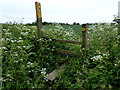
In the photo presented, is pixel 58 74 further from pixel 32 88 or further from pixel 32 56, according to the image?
pixel 32 56

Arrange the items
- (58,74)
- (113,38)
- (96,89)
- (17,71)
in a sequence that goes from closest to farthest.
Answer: (96,89), (17,71), (58,74), (113,38)

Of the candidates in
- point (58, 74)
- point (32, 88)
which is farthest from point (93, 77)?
point (32, 88)

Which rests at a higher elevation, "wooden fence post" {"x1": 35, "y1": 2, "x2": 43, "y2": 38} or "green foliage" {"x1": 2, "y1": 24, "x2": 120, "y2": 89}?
"wooden fence post" {"x1": 35, "y1": 2, "x2": 43, "y2": 38}

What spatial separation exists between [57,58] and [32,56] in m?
0.83

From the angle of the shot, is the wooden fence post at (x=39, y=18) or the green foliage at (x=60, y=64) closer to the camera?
the green foliage at (x=60, y=64)

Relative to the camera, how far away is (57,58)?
5254 millimetres

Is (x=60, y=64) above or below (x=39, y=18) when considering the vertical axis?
below

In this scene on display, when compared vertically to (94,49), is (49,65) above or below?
below

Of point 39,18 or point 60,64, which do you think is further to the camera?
point 39,18

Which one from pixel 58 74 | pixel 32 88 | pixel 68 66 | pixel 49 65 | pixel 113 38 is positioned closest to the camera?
pixel 32 88

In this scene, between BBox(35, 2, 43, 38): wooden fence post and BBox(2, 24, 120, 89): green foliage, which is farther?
BBox(35, 2, 43, 38): wooden fence post

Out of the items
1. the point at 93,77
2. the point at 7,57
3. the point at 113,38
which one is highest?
the point at 113,38

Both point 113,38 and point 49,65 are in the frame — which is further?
point 113,38

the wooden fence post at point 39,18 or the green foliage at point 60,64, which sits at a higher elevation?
the wooden fence post at point 39,18
